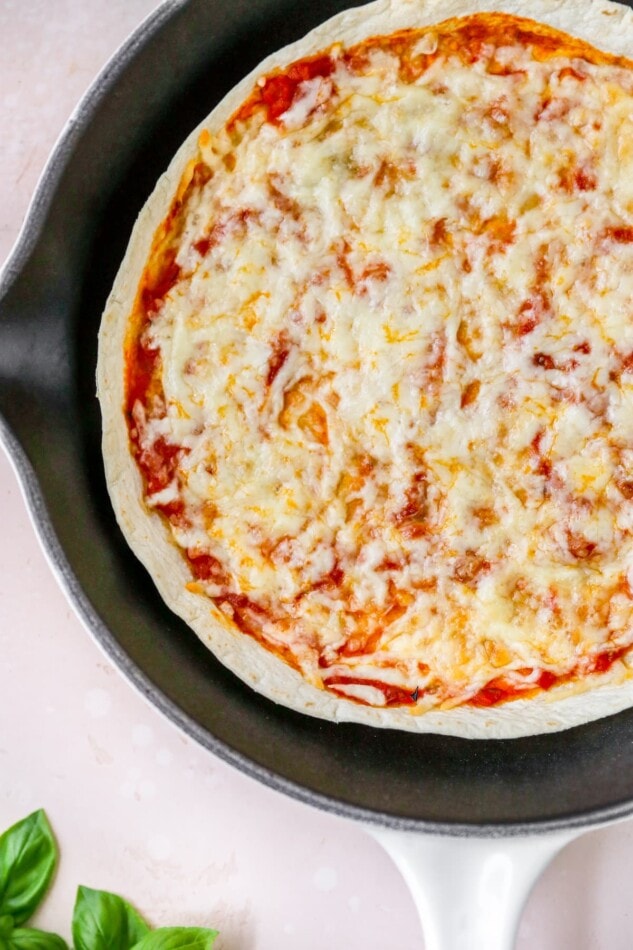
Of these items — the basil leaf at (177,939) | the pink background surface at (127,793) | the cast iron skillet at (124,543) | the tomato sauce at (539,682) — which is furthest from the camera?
the pink background surface at (127,793)

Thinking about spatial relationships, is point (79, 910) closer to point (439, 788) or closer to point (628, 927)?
point (439, 788)

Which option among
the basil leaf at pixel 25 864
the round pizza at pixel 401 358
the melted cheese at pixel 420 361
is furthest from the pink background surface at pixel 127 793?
the melted cheese at pixel 420 361

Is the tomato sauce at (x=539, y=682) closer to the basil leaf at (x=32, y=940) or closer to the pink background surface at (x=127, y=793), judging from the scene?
the pink background surface at (x=127, y=793)

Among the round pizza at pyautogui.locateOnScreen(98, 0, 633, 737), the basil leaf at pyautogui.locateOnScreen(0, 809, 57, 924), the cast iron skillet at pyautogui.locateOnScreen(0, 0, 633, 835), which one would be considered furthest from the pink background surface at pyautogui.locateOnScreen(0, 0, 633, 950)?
the round pizza at pyautogui.locateOnScreen(98, 0, 633, 737)

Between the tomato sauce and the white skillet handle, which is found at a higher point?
the tomato sauce

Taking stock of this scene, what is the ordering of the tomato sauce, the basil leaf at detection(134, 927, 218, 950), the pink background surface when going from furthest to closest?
the pink background surface → the basil leaf at detection(134, 927, 218, 950) → the tomato sauce

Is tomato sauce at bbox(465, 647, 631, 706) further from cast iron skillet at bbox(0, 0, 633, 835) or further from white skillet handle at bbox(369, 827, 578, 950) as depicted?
white skillet handle at bbox(369, 827, 578, 950)
